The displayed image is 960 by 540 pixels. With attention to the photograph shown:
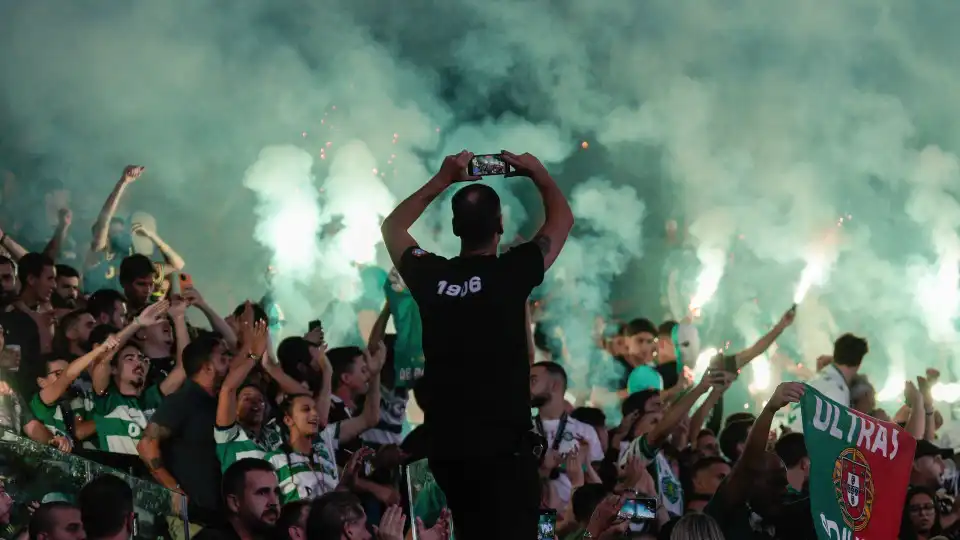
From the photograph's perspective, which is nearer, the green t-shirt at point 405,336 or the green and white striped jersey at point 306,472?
the green and white striped jersey at point 306,472

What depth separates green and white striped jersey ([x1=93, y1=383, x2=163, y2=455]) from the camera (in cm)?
470

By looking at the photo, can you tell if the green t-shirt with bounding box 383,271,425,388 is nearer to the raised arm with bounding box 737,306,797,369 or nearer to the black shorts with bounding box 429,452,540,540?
the raised arm with bounding box 737,306,797,369

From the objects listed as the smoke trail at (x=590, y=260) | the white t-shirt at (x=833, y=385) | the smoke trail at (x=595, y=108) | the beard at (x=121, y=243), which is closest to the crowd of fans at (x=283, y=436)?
the beard at (x=121, y=243)

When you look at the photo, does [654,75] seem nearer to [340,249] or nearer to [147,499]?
[340,249]

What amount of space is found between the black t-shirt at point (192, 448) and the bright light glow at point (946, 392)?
324 inches

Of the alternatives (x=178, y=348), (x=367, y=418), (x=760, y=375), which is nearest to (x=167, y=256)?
(x=178, y=348)

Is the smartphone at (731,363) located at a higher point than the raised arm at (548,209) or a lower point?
higher

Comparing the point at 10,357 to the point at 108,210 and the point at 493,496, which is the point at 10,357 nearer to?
the point at 108,210

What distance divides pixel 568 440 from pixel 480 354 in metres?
2.81

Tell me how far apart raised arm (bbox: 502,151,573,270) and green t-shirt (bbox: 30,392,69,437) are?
2.35 metres

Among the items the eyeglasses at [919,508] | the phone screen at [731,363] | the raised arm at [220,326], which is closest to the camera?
the raised arm at [220,326]

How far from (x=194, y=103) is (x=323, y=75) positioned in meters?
0.99

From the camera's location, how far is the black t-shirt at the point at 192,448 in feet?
15.0

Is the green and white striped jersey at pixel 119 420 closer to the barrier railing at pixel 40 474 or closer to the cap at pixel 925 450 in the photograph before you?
the barrier railing at pixel 40 474
